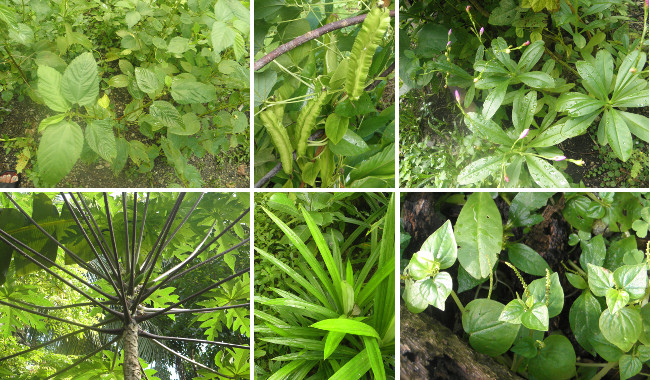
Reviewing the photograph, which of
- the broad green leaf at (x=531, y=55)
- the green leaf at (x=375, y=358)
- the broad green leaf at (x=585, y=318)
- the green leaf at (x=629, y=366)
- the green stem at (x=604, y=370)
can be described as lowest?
the green stem at (x=604, y=370)

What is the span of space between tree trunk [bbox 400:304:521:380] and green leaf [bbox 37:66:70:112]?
0.73 m

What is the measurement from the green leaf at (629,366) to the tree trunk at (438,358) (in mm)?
191

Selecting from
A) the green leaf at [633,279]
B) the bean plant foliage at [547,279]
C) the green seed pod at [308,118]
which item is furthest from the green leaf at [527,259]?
the green seed pod at [308,118]

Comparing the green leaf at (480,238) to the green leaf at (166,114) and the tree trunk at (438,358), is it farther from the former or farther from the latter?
the green leaf at (166,114)

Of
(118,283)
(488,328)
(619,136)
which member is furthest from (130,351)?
(619,136)

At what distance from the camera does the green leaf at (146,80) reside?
30.5 inches

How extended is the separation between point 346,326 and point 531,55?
0.61 metres

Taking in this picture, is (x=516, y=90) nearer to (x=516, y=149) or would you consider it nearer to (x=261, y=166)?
(x=516, y=149)

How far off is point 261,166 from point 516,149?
0.49 meters

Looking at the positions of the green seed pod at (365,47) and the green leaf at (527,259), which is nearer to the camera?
the green seed pod at (365,47)

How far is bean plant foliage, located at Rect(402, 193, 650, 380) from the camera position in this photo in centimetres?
75

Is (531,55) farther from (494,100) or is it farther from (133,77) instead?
(133,77)

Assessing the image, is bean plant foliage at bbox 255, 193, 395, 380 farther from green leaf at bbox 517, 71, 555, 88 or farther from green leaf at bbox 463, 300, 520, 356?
green leaf at bbox 517, 71, 555, 88

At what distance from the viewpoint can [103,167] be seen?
804 mm
